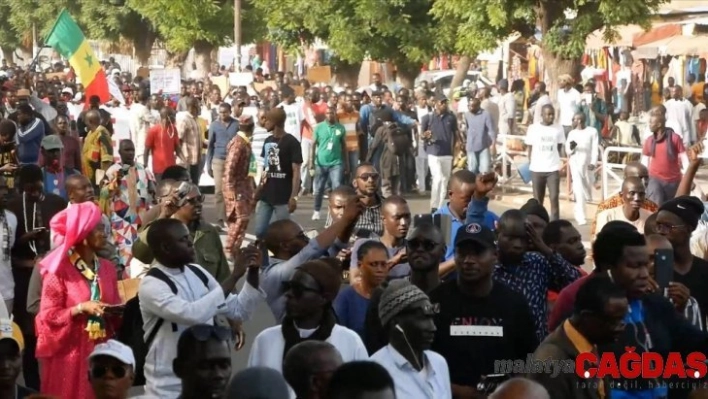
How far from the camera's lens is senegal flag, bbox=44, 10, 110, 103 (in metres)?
21.5

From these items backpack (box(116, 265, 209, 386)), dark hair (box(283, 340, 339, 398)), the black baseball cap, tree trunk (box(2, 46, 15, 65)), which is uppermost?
the black baseball cap

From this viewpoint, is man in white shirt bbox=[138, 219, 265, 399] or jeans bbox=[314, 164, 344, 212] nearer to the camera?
man in white shirt bbox=[138, 219, 265, 399]

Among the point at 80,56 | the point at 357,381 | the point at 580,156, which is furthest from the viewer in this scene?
the point at 80,56

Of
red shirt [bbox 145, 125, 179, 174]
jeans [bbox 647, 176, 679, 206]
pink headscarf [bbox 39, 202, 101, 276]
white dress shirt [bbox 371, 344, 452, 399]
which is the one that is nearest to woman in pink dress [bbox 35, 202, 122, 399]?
pink headscarf [bbox 39, 202, 101, 276]

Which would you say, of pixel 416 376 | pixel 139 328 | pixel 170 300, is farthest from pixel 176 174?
pixel 416 376

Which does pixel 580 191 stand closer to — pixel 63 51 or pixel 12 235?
pixel 63 51

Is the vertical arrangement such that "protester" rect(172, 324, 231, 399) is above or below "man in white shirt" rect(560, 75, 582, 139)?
above

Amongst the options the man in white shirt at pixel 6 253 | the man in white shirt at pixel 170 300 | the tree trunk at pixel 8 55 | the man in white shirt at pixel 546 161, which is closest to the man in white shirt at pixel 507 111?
the man in white shirt at pixel 546 161

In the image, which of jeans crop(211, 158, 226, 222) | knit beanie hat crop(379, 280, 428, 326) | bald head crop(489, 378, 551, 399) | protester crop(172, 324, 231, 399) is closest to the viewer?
bald head crop(489, 378, 551, 399)

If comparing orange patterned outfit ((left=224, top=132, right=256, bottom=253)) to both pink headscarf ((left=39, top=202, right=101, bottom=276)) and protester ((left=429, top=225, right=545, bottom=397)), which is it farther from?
protester ((left=429, top=225, right=545, bottom=397))

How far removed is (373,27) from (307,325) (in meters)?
26.6

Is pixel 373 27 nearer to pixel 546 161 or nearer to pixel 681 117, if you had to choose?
pixel 681 117

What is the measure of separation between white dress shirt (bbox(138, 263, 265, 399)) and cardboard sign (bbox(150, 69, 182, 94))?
21.6 meters

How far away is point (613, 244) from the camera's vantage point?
6.94 meters
